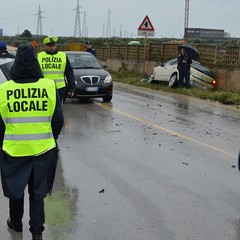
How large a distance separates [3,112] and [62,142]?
489cm

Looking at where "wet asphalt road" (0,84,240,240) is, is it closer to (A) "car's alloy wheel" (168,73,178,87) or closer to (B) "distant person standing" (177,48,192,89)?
(B) "distant person standing" (177,48,192,89)

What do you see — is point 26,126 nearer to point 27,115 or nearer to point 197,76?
point 27,115

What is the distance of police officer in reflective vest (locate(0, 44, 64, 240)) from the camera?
3.96 metres

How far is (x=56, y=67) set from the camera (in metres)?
8.00

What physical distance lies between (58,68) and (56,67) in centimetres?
4

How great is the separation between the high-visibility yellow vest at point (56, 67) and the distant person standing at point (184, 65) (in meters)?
11.0

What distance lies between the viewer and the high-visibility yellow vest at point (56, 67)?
26.0 feet

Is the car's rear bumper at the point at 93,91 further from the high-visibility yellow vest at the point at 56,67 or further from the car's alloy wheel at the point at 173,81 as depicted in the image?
the high-visibility yellow vest at the point at 56,67

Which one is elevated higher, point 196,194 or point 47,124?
point 47,124

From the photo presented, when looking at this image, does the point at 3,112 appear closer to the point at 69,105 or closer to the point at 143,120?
the point at 143,120

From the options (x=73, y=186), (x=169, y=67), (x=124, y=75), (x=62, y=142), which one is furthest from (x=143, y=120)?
(x=124, y=75)

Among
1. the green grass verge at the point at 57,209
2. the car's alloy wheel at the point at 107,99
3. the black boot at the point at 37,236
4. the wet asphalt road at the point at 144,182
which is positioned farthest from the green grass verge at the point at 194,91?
the black boot at the point at 37,236

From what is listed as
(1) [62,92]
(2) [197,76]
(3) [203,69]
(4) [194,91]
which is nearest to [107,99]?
(4) [194,91]

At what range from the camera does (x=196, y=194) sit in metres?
5.86
